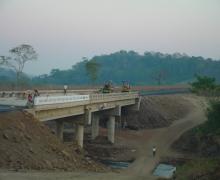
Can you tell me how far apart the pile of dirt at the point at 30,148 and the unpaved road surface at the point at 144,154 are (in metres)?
1.45

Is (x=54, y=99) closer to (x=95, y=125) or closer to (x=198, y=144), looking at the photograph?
(x=95, y=125)

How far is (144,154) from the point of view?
52594mm

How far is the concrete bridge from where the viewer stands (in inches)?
1332

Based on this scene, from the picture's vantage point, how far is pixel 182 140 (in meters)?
59.6

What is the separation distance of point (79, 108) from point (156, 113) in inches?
1378

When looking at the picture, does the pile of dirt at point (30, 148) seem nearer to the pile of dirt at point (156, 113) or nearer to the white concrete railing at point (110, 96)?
the white concrete railing at point (110, 96)

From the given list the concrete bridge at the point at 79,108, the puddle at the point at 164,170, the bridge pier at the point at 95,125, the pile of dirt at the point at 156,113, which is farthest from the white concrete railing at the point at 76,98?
the puddle at the point at 164,170

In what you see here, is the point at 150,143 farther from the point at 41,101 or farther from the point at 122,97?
the point at 41,101

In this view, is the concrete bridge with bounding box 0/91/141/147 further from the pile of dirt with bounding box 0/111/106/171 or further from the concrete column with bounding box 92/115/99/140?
the pile of dirt with bounding box 0/111/106/171

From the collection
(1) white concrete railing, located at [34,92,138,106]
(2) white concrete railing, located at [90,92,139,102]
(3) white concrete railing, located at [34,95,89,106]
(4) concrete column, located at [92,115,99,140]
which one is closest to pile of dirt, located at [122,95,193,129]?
(2) white concrete railing, located at [90,92,139,102]

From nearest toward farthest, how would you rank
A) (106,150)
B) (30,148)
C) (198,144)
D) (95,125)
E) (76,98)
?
(30,148), (76,98), (106,150), (198,144), (95,125)

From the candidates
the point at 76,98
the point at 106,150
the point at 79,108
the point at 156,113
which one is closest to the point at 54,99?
the point at 76,98

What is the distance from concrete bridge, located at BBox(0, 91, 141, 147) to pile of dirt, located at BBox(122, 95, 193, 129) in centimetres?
179

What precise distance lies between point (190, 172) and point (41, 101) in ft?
41.8
